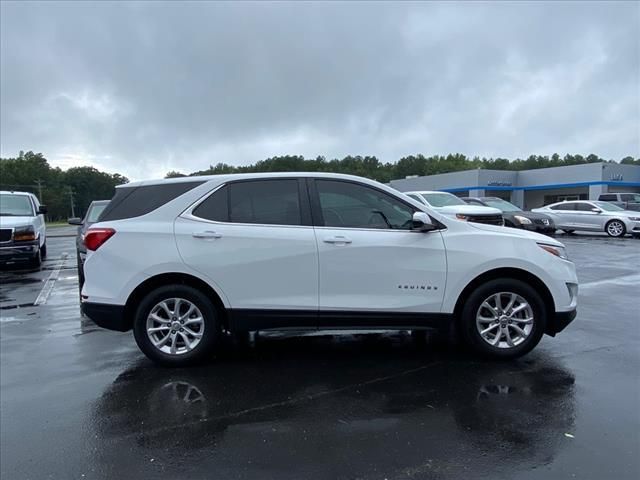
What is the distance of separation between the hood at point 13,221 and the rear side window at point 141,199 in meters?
8.26

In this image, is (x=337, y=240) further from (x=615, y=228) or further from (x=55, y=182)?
(x=55, y=182)

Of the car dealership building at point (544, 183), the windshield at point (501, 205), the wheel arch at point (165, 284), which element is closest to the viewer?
the wheel arch at point (165, 284)

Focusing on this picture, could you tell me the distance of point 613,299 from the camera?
739 cm

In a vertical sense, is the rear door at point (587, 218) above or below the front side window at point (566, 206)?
below

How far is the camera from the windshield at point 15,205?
12.3 metres

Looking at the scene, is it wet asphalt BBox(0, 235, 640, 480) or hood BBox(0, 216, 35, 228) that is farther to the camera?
hood BBox(0, 216, 35, 228)

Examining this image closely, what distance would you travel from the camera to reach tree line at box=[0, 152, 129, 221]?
105 m

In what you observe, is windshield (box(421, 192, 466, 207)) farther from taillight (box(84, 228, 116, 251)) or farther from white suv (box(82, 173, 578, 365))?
taillight (box(84, 228, 116, 251))

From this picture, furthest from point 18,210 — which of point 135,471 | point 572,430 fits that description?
point 572,430

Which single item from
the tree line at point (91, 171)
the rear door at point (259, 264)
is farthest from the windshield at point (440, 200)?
the tree line at point (91, 171)

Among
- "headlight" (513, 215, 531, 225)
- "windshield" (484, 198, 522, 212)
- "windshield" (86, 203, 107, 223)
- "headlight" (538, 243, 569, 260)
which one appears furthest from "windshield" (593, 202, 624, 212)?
"windshield" (86, 203, 107, 223)

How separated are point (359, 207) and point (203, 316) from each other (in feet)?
6.05

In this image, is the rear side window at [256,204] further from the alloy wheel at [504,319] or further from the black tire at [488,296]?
the alloy wheel at [504,319]

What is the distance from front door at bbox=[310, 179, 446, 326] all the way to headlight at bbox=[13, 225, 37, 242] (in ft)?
32.4
